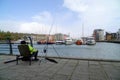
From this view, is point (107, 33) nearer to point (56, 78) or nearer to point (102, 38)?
point (102, 38)

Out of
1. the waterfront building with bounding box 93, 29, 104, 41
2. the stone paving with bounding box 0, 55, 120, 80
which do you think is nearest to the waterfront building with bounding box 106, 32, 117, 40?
the waterfront building with bounding box 93, 29, 104, 41

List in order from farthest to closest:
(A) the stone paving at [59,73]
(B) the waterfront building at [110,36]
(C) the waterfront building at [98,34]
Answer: (B) the waterfront building at [110,36] → (C) the waterfront building at [98,34] → (A) the stone paving at [59,73]

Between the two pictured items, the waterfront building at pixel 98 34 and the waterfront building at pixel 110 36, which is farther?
the waterfront building at pixel 110 36

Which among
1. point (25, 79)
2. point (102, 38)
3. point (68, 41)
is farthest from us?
point (102, 38)

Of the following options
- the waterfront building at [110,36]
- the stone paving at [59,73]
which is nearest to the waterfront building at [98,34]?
the waterfront building at [110,36]

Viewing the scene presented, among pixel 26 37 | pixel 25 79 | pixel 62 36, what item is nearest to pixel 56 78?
pixel 25 79

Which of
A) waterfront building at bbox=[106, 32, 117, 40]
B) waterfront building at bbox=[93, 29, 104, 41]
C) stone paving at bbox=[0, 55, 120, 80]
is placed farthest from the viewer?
waterfront building at bbox=[106, 32, 117, 40]

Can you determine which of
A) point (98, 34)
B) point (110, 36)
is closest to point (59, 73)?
point (98, 34)

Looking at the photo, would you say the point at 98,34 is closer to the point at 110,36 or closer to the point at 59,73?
the point at 110,36

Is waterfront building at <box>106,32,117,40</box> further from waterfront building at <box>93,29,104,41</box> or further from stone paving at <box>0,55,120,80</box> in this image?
stone paving at <box>0,55,120,80</box>

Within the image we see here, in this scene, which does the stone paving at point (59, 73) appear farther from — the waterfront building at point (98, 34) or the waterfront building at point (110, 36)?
the waterfront building at point (110, 36)

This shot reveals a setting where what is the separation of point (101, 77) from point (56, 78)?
1.23 meters

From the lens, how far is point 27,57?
591cm

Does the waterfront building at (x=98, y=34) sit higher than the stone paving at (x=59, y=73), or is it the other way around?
the waterfront building at (x=98, y=34)
